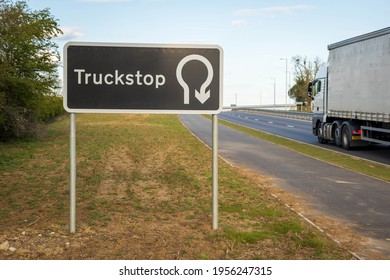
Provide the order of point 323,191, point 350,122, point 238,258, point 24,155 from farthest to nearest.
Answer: point 350,122 → point 24,155 → point 323,191 → point 238,258

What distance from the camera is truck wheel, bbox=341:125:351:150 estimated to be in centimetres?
2190

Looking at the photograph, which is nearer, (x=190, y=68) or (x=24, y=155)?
(x=190, y=68)

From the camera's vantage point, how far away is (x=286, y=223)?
7688mm

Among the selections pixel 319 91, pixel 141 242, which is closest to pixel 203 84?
pixel 141 242

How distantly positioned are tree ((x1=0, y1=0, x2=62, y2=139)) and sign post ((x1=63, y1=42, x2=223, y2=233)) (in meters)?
14.6

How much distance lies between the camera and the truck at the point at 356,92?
18.6 meters

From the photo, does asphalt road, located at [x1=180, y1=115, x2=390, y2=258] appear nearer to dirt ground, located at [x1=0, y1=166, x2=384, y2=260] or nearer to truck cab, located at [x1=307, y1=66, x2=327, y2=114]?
dirt ground, located at [x1=0, y1=166, x2=384, y2=260]

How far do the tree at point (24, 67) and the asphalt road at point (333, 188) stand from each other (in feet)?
30.0

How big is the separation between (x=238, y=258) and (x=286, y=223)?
6.66 ft

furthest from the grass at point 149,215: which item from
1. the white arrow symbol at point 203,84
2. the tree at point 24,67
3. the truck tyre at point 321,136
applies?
the truck tyre at point 321,136

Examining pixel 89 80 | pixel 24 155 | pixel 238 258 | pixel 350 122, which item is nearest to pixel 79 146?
pixel 24 155

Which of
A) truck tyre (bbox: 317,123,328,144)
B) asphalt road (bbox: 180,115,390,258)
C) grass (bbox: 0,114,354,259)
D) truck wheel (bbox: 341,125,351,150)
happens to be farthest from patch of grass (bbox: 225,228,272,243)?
truck tyre (bbox: 317,123,328,144)

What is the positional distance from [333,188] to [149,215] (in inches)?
203
